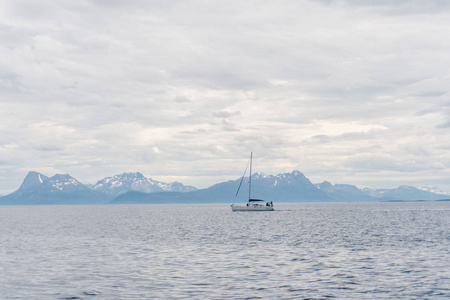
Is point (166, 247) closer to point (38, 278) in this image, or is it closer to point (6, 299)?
point (38, 278)

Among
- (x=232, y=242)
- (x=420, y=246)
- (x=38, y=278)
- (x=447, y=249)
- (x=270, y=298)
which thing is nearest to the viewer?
(x=270, y=298)

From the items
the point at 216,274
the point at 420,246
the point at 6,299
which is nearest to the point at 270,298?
the point at 216,274

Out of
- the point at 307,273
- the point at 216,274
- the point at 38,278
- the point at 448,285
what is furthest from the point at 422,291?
the point at 38,278

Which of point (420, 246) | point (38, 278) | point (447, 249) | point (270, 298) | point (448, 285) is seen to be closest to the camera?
point (270, 298)

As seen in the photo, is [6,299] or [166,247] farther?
[166,247]

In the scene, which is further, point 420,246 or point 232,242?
point 232,242

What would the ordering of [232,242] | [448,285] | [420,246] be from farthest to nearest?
1. [232,242]
2. [420,246]
3. [448,285]

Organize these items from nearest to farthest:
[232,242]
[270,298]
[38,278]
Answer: [270,298], [38,278], [232,242]

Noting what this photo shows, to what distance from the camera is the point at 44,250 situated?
65.6m

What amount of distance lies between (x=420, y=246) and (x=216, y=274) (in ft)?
120

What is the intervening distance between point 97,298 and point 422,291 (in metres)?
25.2

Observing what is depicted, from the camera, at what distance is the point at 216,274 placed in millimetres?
44094

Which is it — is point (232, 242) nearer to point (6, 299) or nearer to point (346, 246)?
point (346, 246)

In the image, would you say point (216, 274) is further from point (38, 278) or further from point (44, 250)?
point (44, 250)
